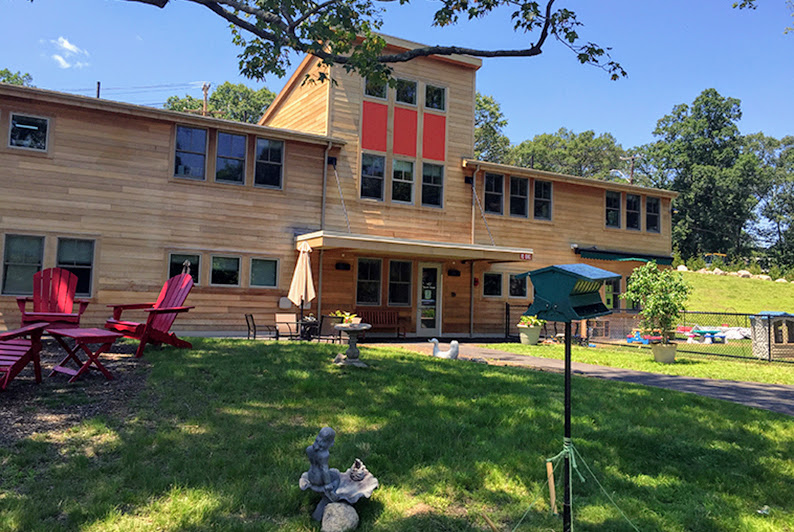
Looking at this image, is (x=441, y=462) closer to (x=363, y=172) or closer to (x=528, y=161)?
(x=363, y=172)

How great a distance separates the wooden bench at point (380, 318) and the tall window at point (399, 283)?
55 centimetres

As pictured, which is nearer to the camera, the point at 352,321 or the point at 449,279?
the point at 352,321

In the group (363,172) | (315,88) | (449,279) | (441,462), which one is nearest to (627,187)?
(449,279)

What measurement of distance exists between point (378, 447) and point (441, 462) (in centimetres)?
52

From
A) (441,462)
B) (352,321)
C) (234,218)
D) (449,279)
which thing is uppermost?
(234,218)

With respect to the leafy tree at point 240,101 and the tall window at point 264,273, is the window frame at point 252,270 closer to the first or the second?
the tall window at point 264,273

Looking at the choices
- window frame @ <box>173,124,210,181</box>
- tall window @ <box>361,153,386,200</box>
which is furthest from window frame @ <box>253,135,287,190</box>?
tall window @ <box>361,153,386,200</box>

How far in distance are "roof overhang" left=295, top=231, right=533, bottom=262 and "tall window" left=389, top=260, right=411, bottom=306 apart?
1.50m

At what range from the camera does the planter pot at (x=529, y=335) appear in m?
15.1

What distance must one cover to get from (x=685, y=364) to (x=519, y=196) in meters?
7.99

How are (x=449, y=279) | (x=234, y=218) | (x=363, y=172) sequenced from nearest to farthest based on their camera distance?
(x=234, y=218) < (x=363, y=172) < (x=449, y=279)

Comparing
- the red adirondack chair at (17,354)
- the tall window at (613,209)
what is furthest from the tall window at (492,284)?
the red adirondack chair at (17,354)

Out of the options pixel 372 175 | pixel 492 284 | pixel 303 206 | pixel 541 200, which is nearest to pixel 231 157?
pixel 303 206

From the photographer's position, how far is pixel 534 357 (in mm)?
11516
